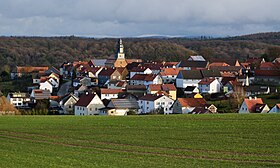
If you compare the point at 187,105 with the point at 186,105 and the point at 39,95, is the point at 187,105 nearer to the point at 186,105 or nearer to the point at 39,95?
the point at 186,105

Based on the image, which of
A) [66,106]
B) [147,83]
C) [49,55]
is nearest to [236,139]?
[66,106]

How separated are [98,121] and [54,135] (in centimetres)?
745

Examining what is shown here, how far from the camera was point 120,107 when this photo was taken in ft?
211

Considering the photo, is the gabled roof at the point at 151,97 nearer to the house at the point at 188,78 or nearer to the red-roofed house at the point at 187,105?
the red-roofed house at the point at 187,105

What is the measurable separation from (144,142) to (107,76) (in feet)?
221

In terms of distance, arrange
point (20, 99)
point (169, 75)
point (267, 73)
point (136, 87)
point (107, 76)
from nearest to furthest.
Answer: point (20, 99), point (136, 87), point (267, 73), point (169, 75), point (107, 76)

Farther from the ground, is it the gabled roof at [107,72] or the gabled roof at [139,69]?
the gabled roof at [139,69]

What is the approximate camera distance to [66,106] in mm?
70312

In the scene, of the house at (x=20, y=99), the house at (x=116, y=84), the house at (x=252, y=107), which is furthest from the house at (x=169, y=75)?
the house at (x=252, y=107)

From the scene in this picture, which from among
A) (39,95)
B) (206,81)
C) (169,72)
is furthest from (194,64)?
(39,95)

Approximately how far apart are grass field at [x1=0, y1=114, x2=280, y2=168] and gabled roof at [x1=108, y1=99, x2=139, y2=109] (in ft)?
82.4

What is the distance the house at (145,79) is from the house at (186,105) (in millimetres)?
21527

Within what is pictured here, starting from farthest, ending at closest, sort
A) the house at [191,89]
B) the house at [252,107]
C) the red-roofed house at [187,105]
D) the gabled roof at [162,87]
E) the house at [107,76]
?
the house at [107,76] < the house at [191,89] < the gabled roof at [162,87] < the red-roofed house at [187,105] < the house at [252,107]

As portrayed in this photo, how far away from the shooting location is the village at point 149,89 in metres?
63.8
